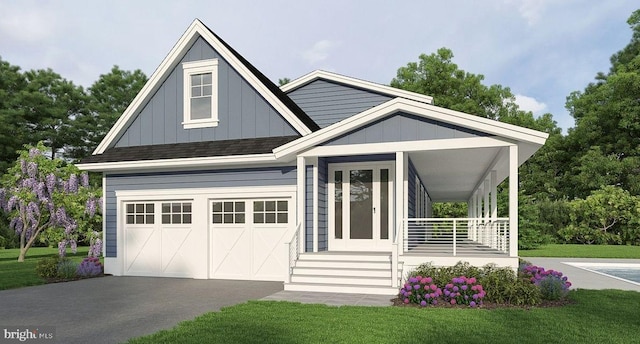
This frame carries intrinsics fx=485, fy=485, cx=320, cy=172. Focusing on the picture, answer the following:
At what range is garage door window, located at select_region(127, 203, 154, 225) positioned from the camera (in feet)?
45.1

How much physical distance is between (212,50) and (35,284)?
754 centimetres

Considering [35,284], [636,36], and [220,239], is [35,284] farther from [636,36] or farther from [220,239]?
[636,36]

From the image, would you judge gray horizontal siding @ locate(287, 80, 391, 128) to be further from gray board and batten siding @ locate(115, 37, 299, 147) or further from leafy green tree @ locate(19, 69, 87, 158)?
leafy green tree @ locate(19, 69, 87, 158)

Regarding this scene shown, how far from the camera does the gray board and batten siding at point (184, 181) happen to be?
12.5 meters

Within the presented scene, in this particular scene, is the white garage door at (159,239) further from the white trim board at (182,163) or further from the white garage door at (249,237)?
the white trim board at (182,163)

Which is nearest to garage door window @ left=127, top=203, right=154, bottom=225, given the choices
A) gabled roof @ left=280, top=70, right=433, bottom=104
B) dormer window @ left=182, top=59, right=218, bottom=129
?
dormer window @ left=182, top=59, right=218, bottom=129

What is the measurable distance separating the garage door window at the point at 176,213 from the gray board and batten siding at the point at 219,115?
5.97 ft

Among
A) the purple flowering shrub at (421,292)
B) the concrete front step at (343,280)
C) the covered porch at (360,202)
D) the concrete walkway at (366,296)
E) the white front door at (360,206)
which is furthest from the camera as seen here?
the white front door at (360,206)

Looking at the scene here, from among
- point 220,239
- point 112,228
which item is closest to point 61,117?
point 112,228

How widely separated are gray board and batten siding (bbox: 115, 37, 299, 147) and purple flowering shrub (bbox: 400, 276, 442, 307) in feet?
17.9

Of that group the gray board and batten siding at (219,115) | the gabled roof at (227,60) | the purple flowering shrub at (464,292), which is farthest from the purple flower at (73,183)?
the purple flowering shrub at (464,292)

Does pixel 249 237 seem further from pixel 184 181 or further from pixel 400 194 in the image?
pixel 400 194

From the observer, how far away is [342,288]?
1009 centimetres

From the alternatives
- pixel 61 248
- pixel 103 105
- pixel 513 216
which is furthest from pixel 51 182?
pixel 103 105
